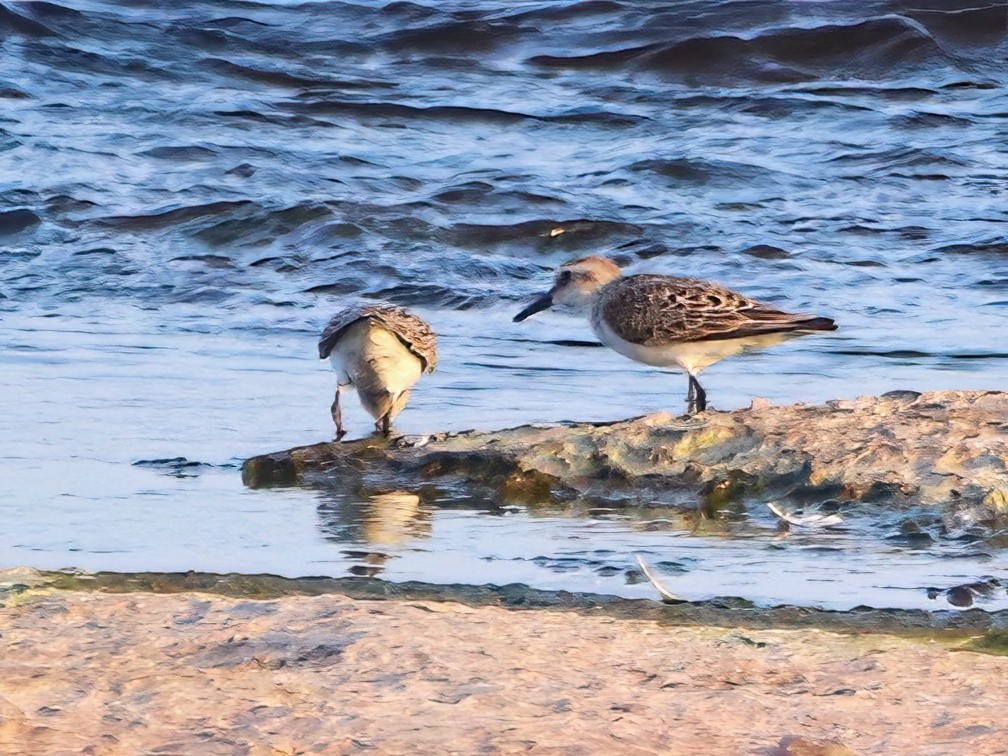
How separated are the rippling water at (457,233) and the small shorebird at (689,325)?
0.23m

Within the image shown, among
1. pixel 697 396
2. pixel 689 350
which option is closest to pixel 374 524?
pixel 697 396

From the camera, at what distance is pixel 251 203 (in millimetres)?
11859

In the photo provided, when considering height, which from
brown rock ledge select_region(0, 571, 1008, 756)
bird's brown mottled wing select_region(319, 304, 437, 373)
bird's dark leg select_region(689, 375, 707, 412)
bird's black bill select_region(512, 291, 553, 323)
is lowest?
bird's dark leg select_region(689, 375, 707, 412)

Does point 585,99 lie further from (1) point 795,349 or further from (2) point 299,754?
(2) point 299,754

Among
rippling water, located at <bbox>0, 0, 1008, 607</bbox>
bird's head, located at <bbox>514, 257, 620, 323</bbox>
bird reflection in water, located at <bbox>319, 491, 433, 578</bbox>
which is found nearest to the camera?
bird reflection in water, located at <bbox>319, 491, 433, 578</bbox>

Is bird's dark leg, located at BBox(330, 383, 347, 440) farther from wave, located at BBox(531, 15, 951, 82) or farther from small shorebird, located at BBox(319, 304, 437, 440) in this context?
wave, located at BBox(531, 15, 951, 82)

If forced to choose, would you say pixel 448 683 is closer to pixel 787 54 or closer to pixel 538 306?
pixel 538 306

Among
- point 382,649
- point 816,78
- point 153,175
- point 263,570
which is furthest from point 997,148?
point 382,649

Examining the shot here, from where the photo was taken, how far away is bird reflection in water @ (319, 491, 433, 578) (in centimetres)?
473

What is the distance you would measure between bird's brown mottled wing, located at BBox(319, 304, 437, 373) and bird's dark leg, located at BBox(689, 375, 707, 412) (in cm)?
106

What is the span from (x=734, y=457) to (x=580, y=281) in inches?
105

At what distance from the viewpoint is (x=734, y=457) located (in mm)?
5500

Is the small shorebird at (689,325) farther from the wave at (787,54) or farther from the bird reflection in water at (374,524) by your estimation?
the wave at (787,54)

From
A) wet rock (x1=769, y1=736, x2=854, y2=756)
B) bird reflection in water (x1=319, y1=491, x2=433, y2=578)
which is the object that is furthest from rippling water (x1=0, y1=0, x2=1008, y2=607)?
wet rock (x1=769, y1=736, x2=854, y2=756)
